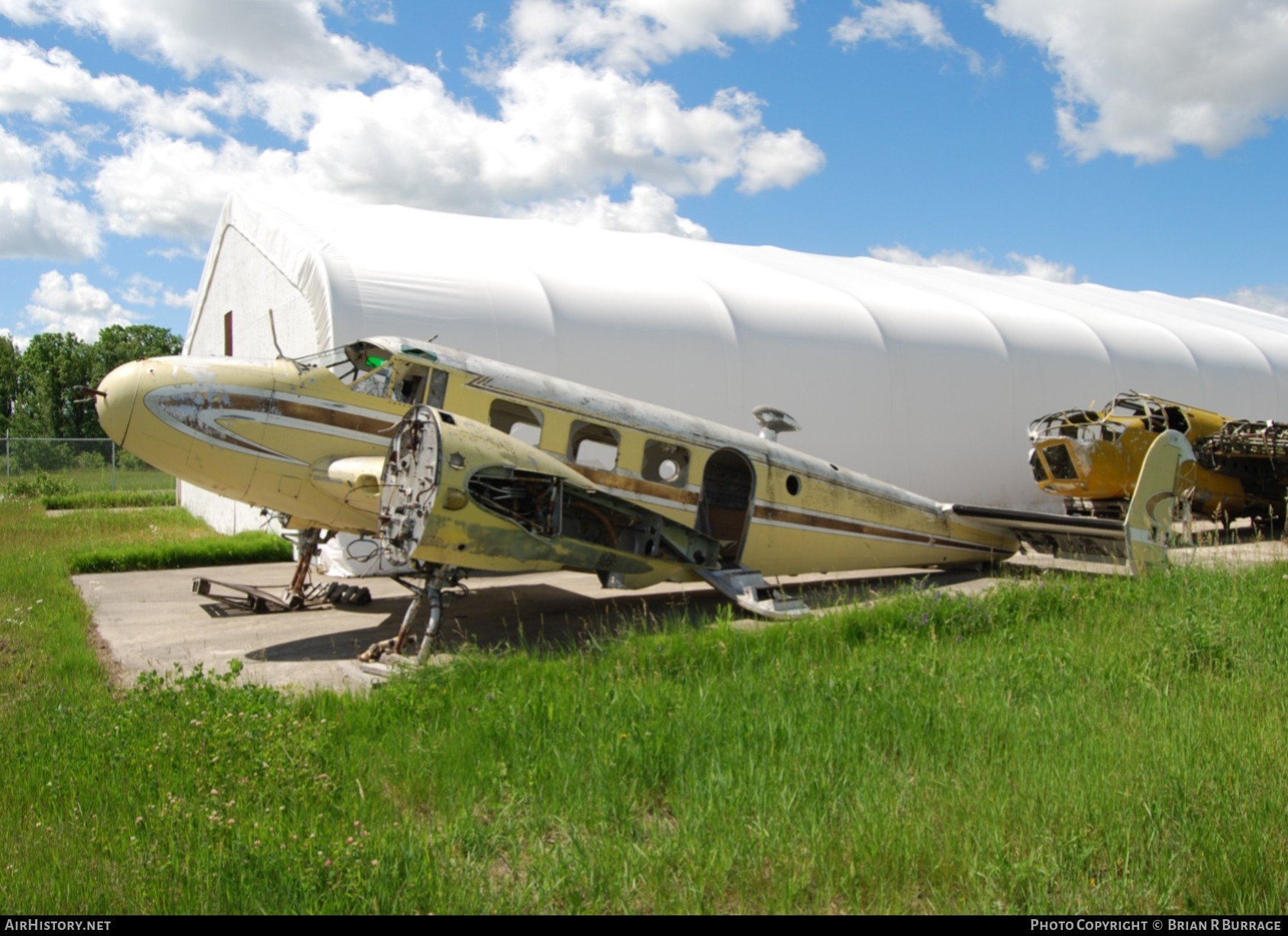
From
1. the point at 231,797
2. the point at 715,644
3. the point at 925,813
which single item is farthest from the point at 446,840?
the point at 715,644

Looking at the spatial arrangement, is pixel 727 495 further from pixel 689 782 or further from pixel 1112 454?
pixel 1112 454

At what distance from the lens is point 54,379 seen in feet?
212

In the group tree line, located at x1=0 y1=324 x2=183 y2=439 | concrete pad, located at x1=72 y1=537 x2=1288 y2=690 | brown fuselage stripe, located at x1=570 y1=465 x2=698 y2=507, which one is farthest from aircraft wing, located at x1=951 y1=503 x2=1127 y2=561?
tree line, located at x1=0 y1=324 x2=183 y2=439

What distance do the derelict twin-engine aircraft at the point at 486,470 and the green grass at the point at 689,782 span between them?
174cm

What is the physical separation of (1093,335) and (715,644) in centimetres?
1917

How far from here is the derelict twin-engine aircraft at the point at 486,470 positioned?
8625mm

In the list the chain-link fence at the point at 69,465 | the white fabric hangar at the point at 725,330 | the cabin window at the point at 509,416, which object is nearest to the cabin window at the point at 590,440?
the cabin window at the point at 509,416

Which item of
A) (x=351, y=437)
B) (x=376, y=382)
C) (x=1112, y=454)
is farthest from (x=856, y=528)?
(x=1112, y=454)

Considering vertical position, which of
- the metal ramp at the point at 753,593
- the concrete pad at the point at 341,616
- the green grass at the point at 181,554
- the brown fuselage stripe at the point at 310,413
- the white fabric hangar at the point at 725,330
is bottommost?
the green grass at the point at 181,554

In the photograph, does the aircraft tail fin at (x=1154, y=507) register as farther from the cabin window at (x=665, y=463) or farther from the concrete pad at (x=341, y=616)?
the cabin window at (x=665, y=463)

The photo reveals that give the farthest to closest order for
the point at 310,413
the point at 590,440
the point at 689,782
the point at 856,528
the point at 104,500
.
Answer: the point at 104,500 < the point at 856,528 < the point at 590,440 < the point at 310,413 < the point at 689,782

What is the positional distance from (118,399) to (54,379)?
6578 cm

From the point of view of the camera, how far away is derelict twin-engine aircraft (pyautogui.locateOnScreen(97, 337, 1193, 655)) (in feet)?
28.3
